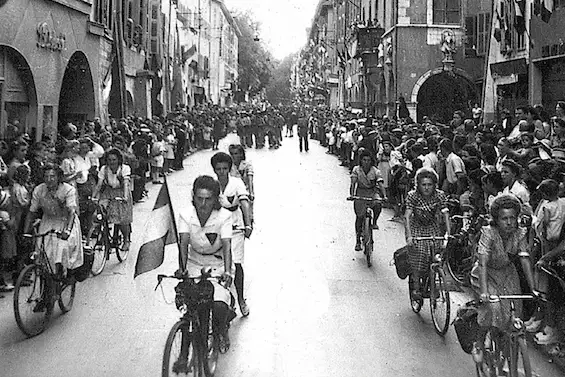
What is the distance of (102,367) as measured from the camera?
22.0ft

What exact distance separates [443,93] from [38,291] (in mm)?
28865

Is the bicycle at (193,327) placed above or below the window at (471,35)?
below

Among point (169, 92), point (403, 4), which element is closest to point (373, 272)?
point (403, 4)

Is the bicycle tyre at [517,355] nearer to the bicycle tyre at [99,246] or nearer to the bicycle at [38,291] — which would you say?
the bicycle at [38,291]

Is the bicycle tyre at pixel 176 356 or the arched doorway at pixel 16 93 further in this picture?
the arched doorway at pixel 16 93

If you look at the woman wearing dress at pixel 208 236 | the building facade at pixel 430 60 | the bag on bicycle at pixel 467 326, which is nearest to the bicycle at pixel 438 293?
the bag on bicycle at pixel 467 326

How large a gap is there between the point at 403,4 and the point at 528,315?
27.3 metres

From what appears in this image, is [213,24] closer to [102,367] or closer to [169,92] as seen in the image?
[169,92]

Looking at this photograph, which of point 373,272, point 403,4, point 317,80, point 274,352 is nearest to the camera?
point 274,352

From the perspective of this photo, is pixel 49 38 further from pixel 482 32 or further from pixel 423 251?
pixel 423 251

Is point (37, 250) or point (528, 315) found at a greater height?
point (37, 250)

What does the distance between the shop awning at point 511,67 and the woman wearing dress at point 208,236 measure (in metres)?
16.1

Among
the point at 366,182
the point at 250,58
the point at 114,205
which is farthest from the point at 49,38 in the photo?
the point at 250,58

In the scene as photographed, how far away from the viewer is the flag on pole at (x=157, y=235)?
225 inches
